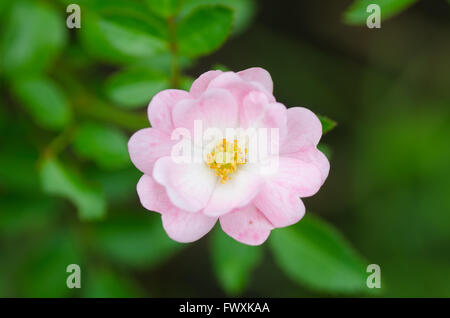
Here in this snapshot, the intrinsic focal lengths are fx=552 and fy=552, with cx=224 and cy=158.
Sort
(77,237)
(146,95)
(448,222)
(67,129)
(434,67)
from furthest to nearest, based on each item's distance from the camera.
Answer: (434,67) < (448,222) < (77,237) < (67,129) < (146,95)

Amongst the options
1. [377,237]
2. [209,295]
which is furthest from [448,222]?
[209,295]

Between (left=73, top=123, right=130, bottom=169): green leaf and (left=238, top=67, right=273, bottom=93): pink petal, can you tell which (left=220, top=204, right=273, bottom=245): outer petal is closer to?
(left=238, top=67, right=273, bottom=93): pink petal

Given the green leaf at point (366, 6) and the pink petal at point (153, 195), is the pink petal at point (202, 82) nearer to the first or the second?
the pink petal at point (153, 195)

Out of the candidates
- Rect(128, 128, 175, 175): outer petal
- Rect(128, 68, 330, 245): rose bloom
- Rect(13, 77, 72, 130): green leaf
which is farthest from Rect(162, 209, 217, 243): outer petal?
Rect(13, 77, 72, 130): green leaf

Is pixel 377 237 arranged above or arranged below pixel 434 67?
below

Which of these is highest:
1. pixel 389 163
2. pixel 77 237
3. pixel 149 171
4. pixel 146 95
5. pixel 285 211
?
pixel 389 163

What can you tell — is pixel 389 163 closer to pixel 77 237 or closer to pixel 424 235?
pixel 424 235

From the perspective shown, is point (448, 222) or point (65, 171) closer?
point (65, 171)
